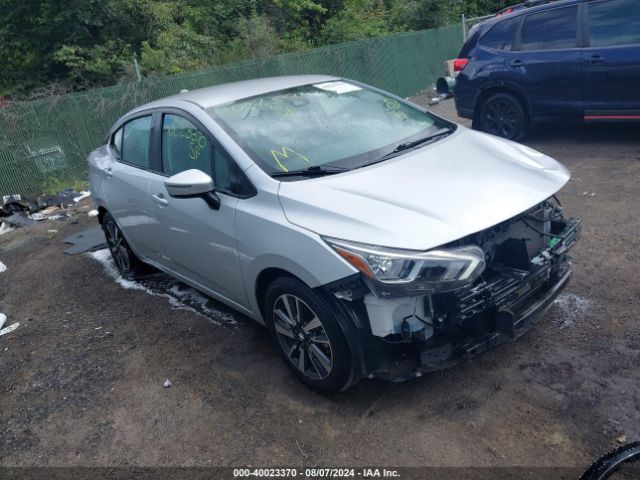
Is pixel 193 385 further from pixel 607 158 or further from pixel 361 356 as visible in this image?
pixel 607 158

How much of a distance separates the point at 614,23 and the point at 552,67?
804mm

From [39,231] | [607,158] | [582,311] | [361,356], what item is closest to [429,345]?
[361,356]

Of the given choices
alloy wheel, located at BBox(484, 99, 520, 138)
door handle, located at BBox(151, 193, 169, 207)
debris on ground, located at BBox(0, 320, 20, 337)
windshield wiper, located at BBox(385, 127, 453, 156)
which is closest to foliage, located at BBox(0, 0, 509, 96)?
alloy wheel, located at BBox(484, 99, 520, 138)

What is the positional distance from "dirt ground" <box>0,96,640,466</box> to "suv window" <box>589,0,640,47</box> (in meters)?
2.72

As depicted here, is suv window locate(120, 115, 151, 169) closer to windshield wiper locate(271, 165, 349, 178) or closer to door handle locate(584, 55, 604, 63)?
windshield wiper locate(271, 165, 349, 178)

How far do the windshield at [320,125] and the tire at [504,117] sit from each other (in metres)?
3.87

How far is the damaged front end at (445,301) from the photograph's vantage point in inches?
111

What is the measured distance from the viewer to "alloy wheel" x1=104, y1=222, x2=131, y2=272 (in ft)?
18.5

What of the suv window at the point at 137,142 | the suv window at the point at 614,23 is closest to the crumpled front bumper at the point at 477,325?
the suv window at the point at 137,142

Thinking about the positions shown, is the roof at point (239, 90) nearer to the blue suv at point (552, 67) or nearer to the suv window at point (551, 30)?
the blue suv at point (552, 67)

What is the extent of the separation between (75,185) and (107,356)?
664 cm

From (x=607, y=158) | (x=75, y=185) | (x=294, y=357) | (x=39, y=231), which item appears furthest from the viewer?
(x=75, y=185)

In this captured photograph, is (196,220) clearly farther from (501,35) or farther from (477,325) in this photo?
(501,35)

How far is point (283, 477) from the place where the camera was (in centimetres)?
289
